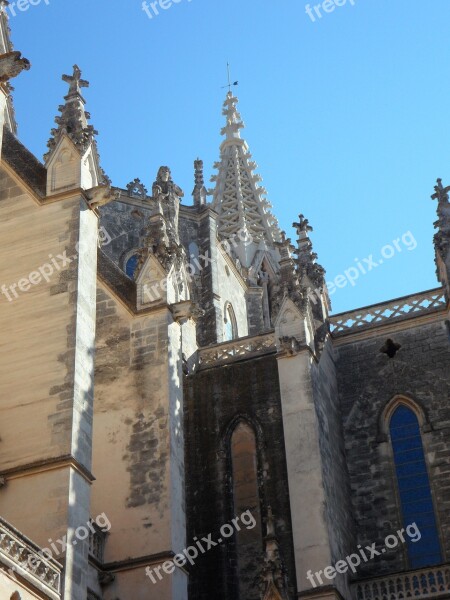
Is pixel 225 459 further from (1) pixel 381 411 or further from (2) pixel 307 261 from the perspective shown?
(2) pixel 307 261

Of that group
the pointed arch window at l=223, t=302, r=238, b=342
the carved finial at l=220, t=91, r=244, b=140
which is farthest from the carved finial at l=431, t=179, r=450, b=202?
the carved finial at l=220, t=91, r=244, b=140

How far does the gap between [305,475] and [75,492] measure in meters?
7.07

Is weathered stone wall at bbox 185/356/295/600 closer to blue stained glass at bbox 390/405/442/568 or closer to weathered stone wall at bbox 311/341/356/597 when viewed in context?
weathered stone wall at bbox 311/341/356/597

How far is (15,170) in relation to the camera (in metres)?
17.6

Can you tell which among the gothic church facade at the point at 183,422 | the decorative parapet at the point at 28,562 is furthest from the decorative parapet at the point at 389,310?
the decorative parapet at the point at 28,562

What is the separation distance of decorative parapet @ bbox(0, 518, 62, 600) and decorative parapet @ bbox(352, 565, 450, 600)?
Answer: 881cm

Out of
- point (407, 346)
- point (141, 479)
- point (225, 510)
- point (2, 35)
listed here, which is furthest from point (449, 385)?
point (2, 35)

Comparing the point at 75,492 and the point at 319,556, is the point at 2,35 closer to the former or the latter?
the point at 75,492

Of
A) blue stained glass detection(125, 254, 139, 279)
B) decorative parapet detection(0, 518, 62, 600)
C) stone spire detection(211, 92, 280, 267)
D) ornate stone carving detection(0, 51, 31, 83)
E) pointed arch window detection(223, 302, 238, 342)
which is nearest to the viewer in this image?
decorative parapet detection(0, 518, 62, 600)

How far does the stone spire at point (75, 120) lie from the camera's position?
17797mm

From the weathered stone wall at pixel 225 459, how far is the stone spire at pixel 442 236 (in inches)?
167

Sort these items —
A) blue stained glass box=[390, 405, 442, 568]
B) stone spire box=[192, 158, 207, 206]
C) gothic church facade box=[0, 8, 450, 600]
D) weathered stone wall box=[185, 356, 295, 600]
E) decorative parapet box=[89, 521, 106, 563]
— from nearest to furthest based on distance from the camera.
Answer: gothic church facade box=[0, 8, 450, 600], decorative parapet box=[89, 521, 106, 563], weathered stone wall box=[185, 356, 295, 600], blue stained glass box=[390, 405, 442, 568], stone spire box=[192, 158, 207, 206]

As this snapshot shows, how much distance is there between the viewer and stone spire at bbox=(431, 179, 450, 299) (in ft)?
76.3

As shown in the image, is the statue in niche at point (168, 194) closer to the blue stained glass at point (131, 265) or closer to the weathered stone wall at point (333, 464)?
the weathered stone wall at point (333, 464)
